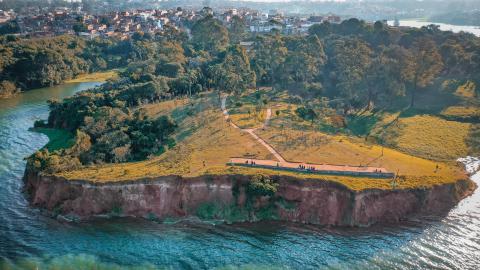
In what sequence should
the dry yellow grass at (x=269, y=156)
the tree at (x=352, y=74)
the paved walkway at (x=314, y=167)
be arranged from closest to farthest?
the dry yellow grass at (x=269, y=156) < the paved walkway at (x=314, y=167) < the tree at (x=352, y=74)

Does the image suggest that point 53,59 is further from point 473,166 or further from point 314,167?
point 473,166

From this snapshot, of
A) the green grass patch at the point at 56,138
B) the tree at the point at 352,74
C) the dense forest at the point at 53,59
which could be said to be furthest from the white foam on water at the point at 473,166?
the dense forest at the point at 53,59

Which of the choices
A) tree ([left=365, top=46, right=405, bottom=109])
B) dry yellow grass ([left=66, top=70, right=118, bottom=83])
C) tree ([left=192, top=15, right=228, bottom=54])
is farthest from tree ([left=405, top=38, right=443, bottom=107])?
dry yellow grass ([left=66, top=70, right=118, bottom=83])

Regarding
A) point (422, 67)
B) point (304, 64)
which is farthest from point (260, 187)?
point (422, 67)

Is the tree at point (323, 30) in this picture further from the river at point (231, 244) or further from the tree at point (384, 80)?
the river at point (231, 244)

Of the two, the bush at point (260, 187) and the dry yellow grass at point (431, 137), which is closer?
the bush at point (260, 187)

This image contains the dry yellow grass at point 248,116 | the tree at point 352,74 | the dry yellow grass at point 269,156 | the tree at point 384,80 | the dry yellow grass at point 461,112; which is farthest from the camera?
the tree at point 352,74

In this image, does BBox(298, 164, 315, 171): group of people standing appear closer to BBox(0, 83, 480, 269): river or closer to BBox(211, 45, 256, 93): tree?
BBox(0, 83, 480, 269): river
